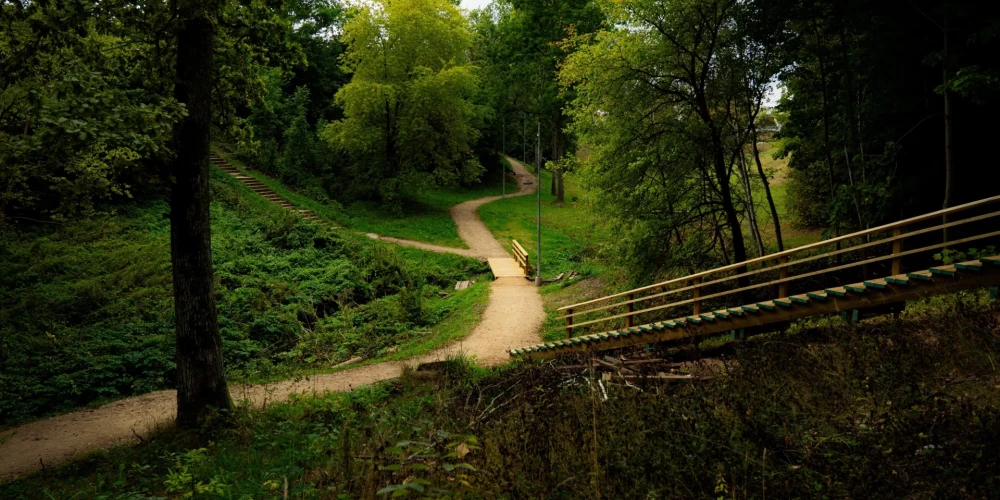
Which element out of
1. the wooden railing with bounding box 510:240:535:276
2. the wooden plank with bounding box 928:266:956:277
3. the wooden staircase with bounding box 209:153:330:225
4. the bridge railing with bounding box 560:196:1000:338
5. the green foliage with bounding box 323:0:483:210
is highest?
the green foliage with bounding box 323:0:483:210

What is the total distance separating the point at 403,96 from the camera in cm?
3266

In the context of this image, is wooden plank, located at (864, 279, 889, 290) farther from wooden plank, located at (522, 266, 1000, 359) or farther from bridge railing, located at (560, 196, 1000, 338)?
bridge railing, located at (560, 196, 1000, 338)

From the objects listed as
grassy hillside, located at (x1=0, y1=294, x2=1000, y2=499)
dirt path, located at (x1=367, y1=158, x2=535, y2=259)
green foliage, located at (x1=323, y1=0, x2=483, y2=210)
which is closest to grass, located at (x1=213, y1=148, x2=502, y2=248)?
dirt path, located at (x1=367, y1=158, x2=535, y2=259)

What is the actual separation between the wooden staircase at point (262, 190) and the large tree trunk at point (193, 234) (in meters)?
19.9

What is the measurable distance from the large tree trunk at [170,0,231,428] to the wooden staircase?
1987cm

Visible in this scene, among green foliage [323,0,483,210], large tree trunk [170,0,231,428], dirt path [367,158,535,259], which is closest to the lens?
large tree trunk [170,0,231,428]

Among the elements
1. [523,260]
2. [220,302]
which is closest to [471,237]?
[523,260]

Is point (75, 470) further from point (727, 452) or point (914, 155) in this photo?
point (914, 155)

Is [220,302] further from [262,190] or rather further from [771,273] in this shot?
[771,273]

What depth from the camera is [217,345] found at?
330 inches

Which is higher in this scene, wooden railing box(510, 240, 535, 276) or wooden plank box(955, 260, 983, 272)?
wooden plank box(955, 260, 983, 272)

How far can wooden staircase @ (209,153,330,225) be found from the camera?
28441 mm

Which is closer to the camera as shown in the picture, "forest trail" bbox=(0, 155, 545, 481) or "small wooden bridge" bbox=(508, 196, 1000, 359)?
"small wooden bridge" bbox=(508, 196, 1000, 359)

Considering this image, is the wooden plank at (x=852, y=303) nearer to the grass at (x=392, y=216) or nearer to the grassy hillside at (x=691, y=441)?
the grassy hillside at (x=691, y=441)
